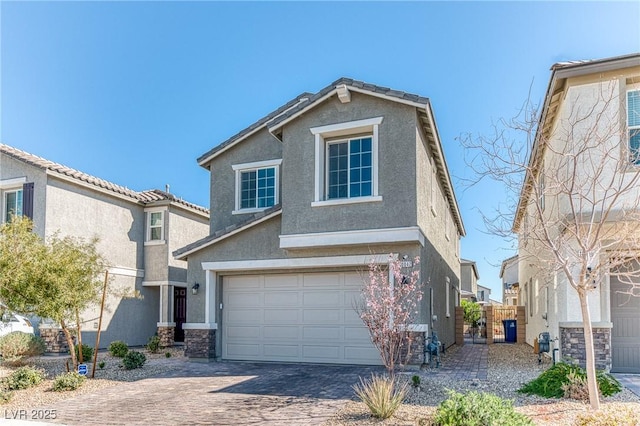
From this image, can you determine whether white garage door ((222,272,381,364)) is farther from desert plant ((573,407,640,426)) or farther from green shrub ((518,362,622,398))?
desert plant ((573,407,640,426))

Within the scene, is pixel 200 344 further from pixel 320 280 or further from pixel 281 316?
pixel 320 280

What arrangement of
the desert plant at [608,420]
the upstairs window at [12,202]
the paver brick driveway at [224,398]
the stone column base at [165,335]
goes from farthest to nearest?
1. the stone column base at [165,335]
2. the upstairs window at [12,202]
3. the paver brick driveway at [224,398]
4. the desert plant at [608,420]

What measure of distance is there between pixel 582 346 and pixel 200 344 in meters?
9.96

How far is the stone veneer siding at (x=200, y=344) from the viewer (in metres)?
14.6

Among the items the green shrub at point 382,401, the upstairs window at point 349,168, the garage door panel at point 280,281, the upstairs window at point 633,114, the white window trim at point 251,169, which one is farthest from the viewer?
the white window trim at point 251,169

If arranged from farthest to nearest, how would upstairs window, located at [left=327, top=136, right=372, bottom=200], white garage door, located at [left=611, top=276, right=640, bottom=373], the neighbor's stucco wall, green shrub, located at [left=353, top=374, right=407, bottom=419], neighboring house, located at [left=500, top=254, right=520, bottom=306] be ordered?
neighboring house, located at [left=500, top=254, right=520, bottom=306] < the neighbor's stucco wall < upstairs window, located at [left=327, top=136, right=372, bottom=200] < white garage door, located at [left=611, top=276, right=640, bottom=373] < green shrub, located at [left=353, top=374, right=407, bottom=419]

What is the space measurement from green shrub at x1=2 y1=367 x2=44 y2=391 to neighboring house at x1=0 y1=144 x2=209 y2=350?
5.86 meters

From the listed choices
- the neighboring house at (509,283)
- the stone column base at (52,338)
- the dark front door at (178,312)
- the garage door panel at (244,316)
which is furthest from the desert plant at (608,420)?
the neighboring house at (509,283)

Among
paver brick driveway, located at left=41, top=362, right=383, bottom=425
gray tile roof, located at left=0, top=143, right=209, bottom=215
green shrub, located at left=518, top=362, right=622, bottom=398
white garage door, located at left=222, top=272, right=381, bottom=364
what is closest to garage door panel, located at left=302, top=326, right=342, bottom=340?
white garage door, located at left=222, top=272, right=381, bottom=364

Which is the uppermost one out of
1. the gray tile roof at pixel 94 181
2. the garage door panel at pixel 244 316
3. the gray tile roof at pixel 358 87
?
the gray tile roof at pixel 358 87

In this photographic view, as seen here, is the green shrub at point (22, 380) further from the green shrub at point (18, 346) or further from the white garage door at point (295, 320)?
the white garage door at point (295, 320)

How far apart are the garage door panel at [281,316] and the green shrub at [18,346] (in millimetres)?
7181

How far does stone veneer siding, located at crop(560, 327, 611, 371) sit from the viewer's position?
36.6 ft

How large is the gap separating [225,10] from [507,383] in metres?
12.1
